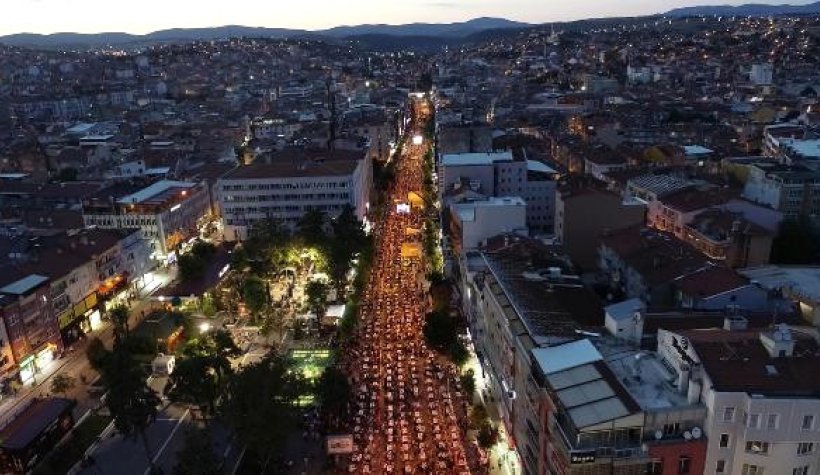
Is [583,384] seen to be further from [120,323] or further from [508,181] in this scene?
[508,181]

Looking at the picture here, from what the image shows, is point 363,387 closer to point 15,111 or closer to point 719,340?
point 719,340

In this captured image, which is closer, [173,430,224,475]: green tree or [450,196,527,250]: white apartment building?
[173,430,224,475]: green tree

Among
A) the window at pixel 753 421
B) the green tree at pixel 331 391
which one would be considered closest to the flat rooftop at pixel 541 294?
the window at pixel 753 421

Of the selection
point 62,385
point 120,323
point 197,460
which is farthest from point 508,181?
point 197,460

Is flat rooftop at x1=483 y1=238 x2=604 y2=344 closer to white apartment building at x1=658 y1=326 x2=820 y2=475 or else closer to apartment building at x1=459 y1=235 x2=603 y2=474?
apartment building at x1=459 y1=235 x2=603 y2=474

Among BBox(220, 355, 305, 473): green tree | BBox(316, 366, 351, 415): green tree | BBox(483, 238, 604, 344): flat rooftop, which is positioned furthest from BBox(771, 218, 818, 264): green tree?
BBox(220, 355, 305, 473): green tree

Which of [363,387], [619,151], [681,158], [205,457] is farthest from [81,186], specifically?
[681,158]
